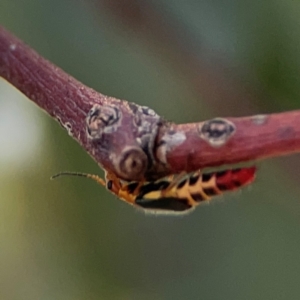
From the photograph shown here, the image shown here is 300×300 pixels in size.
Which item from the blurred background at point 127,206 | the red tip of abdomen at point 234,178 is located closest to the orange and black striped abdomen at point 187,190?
the red tip of abdomen at point 234,178

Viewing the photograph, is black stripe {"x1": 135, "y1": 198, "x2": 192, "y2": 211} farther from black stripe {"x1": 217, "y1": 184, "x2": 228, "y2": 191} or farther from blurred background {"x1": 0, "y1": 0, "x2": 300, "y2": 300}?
blurred background {"x1": 0, "y1": 0, "x2": 300, "y2": 300}

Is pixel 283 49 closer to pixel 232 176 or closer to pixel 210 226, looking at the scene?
pixel 210 226

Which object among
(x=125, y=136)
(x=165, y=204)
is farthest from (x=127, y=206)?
(x=125, y=136)

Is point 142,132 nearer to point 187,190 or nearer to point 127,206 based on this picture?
point 187,190

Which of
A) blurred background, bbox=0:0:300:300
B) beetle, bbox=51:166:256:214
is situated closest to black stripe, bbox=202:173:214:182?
beetle, bbox=51:166:256:214

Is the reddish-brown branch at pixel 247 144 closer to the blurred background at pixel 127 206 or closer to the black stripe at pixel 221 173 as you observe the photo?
the black stripe at pixel 221 173
